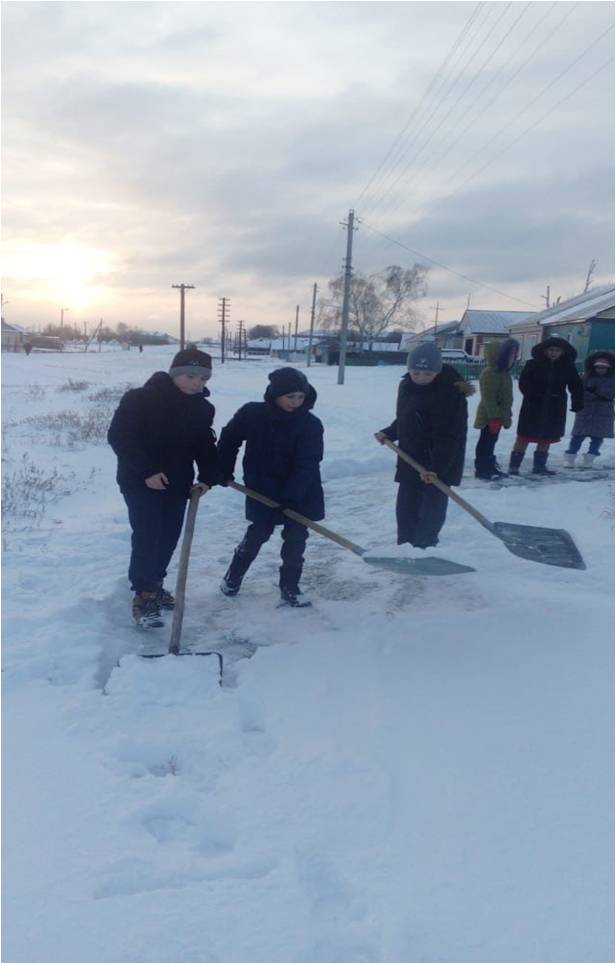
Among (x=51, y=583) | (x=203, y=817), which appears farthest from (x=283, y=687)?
(x=51, y=583)

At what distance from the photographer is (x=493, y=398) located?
724 centimetres

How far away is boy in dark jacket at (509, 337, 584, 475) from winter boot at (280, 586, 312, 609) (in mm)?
4147

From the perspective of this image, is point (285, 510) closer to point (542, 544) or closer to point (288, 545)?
point (288, 545)

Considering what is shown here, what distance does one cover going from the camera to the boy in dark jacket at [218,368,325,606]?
403 cm

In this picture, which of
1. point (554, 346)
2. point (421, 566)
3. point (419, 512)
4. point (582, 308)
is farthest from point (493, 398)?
point (582, 308)

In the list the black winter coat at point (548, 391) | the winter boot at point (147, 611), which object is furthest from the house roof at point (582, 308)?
the winter boot at point (147, 611)

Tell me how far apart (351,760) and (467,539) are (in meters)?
2.96

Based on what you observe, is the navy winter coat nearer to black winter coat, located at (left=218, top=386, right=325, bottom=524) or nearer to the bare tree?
black winter coat, located at (left=218, top=386, right=325, bottom=524)

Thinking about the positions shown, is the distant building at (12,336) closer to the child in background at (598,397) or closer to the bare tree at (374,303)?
the bare tree at (374,303)

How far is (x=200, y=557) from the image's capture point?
516 cm

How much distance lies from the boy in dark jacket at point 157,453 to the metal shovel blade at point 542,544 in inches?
84.3

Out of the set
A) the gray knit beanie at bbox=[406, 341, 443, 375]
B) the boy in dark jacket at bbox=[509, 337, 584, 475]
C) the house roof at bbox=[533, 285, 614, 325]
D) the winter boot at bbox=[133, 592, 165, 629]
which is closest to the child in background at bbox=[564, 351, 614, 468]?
the boy in dark jacket at bbox=[509, 337, 584, 475]

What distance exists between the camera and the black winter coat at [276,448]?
13.3 feet

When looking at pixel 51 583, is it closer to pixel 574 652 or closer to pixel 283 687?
pixel 283 687
